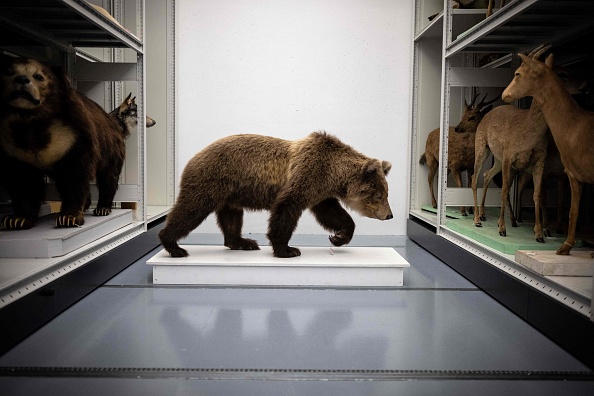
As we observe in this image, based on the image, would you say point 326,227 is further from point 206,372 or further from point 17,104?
point 17,104

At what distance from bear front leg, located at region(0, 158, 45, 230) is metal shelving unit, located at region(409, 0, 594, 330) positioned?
3043mm

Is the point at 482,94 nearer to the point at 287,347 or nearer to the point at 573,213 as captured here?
the point at 573,213

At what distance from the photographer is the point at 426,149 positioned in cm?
574

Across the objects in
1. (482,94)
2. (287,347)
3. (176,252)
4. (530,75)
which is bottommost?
(287,347)

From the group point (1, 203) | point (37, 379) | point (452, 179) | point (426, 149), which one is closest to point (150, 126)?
point (1, 203)

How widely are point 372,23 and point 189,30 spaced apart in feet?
6.97

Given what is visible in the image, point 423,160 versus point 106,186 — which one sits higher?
point 423,160

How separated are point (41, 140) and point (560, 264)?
308 cm

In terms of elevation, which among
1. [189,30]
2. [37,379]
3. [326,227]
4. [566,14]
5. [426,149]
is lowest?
[37,379]

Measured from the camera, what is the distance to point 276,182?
3473mm

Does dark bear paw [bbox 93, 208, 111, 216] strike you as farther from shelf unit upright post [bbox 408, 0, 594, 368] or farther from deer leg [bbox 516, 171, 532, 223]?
deer leg [bbox 516, 171, 532, 223]

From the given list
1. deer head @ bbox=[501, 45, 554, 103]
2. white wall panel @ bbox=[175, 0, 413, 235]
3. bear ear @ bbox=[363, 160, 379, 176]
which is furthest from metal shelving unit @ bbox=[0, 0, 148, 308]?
deer head @ bbox=[501, 45, 554, 103]

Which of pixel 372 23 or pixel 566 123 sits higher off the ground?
pixel 372 23

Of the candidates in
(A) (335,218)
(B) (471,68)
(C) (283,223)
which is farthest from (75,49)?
(B) (471,68)
